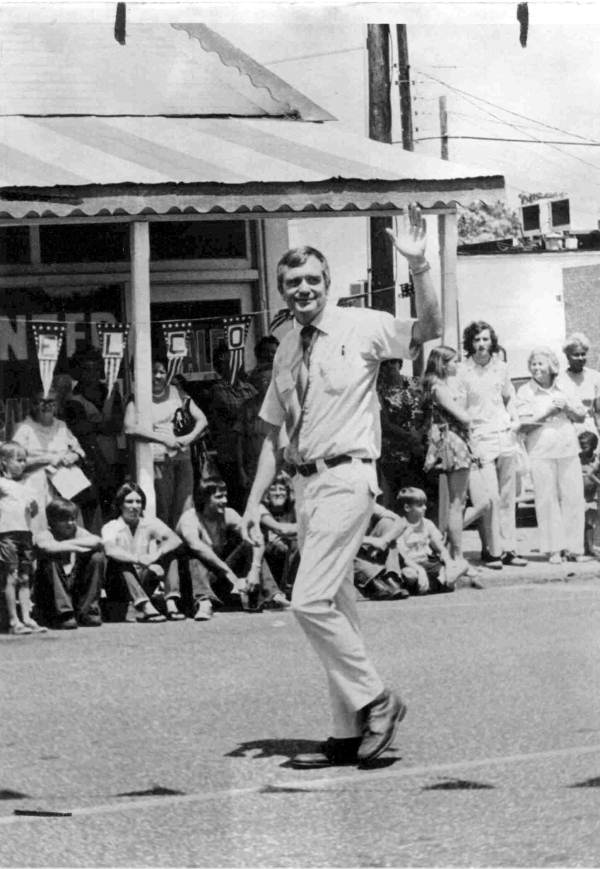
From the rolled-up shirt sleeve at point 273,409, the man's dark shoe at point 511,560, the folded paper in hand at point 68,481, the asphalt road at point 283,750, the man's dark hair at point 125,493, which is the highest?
the rolled-up shirt sleeve at point 273,409

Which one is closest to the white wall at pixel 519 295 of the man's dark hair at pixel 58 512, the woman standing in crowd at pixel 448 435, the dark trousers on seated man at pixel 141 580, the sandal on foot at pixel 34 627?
the woman standing in crowd at pixel 448 435

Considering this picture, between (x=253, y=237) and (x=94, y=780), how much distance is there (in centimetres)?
1045

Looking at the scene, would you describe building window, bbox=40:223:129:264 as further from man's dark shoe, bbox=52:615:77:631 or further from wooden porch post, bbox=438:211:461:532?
man's dark shoe, bbox=52:615:77:631

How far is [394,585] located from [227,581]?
3.94 ft

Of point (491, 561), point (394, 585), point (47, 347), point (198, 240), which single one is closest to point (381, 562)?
point (394, 585)

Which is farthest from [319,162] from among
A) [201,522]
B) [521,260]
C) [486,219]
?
[486,219]

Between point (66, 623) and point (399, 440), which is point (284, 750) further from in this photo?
point (399, 440)

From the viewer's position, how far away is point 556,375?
44.6 ft

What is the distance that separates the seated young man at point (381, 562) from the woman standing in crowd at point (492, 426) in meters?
1.23

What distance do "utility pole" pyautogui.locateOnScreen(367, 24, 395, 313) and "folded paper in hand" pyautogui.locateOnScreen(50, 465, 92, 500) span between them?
2599 mm

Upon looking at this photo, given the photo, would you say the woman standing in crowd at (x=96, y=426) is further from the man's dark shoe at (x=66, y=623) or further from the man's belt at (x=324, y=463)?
the man's belt at (x=324, y=463)

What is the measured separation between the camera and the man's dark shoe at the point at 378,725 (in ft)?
22.1

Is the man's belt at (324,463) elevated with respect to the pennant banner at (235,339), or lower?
lower

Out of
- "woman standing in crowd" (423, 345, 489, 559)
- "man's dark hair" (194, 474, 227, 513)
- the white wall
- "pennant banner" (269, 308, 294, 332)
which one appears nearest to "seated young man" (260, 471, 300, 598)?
"man's dark hair" (194, 474, 227, 513)
